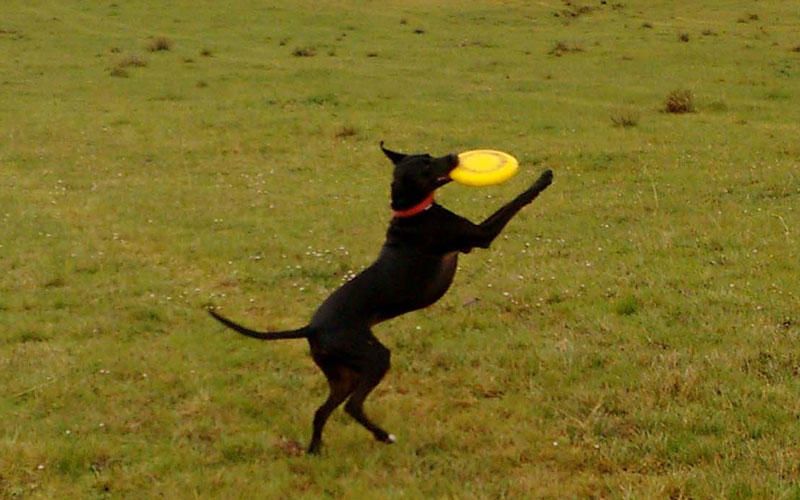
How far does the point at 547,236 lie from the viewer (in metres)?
11.1

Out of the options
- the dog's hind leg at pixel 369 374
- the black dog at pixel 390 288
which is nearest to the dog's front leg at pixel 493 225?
the black dog at pixel 390 288

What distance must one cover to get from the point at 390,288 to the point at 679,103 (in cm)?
1634

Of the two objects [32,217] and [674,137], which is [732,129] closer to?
[674,137]

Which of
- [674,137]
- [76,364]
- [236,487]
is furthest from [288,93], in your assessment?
[236,487]

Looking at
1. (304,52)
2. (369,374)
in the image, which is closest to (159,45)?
(304,52)

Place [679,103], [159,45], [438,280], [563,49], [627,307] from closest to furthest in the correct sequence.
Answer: [438,280], [627,307], [679,103], [563,49], [159,45]

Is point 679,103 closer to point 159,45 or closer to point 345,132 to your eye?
point 345,132

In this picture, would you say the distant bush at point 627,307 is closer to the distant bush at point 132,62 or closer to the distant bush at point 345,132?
the distant bush at point 345,132

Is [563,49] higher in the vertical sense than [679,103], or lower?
lower

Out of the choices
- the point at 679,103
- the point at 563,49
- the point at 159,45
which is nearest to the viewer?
the point at 679,103

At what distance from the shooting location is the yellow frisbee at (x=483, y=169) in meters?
5.65

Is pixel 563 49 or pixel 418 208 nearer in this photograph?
pixel 418 208

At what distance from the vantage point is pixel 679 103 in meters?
20.1

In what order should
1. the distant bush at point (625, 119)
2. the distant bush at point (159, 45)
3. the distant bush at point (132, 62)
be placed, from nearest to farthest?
the distant bush at point (625, 119), the distant bush at point (132, 62), the distant bush at point (159, 45)
